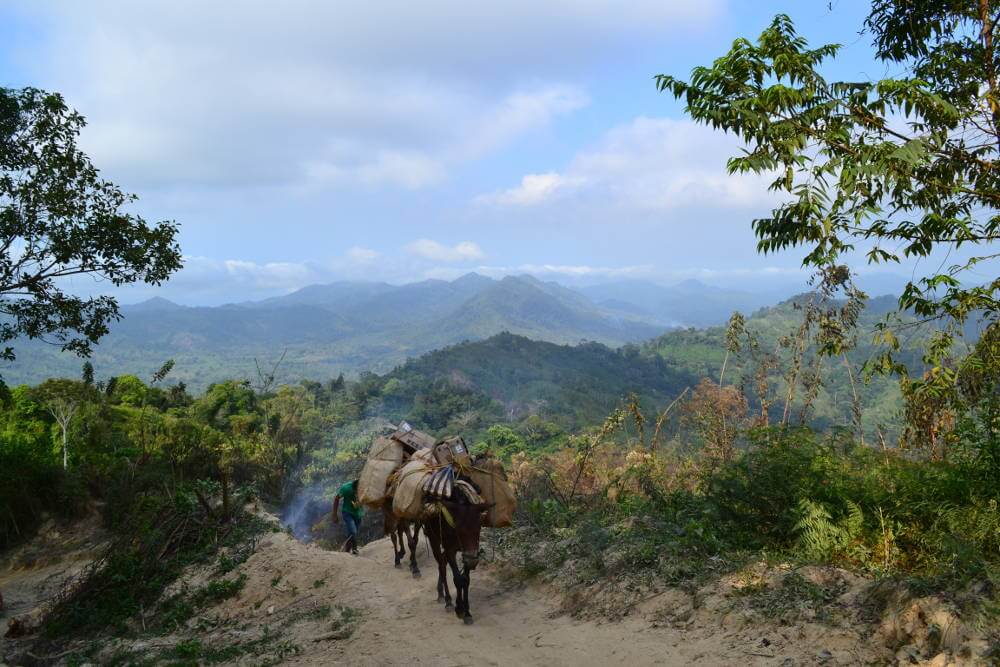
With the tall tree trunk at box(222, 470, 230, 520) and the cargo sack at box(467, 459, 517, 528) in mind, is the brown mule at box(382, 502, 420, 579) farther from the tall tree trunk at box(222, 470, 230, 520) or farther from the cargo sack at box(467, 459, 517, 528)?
the tall tree trunk at box(222, 470, 230, 520)

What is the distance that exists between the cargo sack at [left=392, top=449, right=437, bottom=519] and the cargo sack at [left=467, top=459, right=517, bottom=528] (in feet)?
2.10

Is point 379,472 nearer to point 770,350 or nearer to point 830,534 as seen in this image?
point 830,534

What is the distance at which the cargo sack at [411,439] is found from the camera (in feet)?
34.2

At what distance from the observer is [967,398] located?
6.56 meters

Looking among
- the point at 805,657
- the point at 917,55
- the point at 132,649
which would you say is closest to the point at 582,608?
the point at 805,657

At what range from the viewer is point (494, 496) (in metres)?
7.99

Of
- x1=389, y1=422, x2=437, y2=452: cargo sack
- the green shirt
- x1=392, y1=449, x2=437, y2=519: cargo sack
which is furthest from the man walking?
x1=392, y1=449, x2=437, y2=519: cargo sack

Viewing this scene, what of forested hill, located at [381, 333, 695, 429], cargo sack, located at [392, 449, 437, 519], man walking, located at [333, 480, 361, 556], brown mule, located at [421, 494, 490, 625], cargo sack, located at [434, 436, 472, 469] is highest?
cargo sack, located at [434, 436, 472, 469]

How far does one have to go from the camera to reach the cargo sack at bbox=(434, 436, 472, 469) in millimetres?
8102

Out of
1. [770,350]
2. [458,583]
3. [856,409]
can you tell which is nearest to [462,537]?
[458,583]

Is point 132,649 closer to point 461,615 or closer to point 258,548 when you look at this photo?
point 258,548

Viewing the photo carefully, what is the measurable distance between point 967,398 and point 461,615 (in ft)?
20.1

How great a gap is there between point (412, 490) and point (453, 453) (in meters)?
0.71

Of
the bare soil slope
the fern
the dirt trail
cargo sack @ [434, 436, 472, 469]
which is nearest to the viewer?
the bare soil slope
